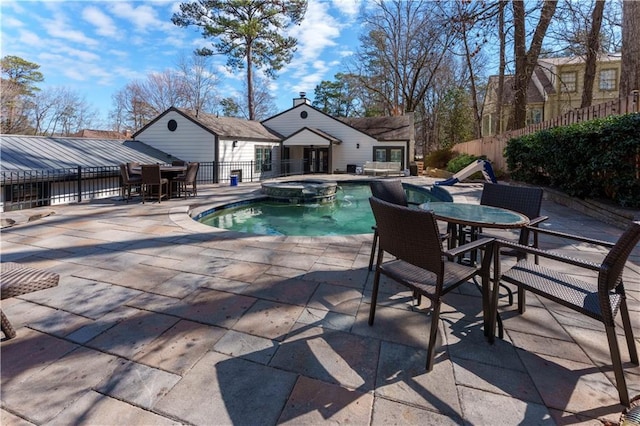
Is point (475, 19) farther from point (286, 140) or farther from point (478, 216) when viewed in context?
point (286, 140)

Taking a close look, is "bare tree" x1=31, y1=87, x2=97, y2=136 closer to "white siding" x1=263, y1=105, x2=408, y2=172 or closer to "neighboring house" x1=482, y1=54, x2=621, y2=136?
"white siding" x1=263, y1=105, x2=408, y2=172

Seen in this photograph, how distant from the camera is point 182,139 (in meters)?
15.2

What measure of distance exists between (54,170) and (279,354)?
31.8ft

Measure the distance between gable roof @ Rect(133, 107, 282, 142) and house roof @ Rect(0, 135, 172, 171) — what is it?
2.57 metres

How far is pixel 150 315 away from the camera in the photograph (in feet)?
7.97

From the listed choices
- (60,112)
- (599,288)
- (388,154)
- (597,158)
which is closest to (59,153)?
(599,288)

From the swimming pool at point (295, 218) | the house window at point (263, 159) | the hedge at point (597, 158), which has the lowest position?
the swimming pool at point (295, 218)

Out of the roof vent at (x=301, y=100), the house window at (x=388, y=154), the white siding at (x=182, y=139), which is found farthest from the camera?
the roof vent at (x=301, y=100)

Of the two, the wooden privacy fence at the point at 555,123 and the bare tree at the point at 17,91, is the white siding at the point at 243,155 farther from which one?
the bare tree at the point at 17,91

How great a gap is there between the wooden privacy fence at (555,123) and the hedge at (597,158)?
2.37 ft

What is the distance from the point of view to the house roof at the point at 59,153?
340 inches

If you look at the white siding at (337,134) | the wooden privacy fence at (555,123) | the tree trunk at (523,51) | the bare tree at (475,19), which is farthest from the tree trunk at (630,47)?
the white siding at (337,134)

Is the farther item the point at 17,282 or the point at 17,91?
the point at 17,91

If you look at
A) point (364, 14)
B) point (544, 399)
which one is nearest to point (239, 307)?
point (544, 399)
